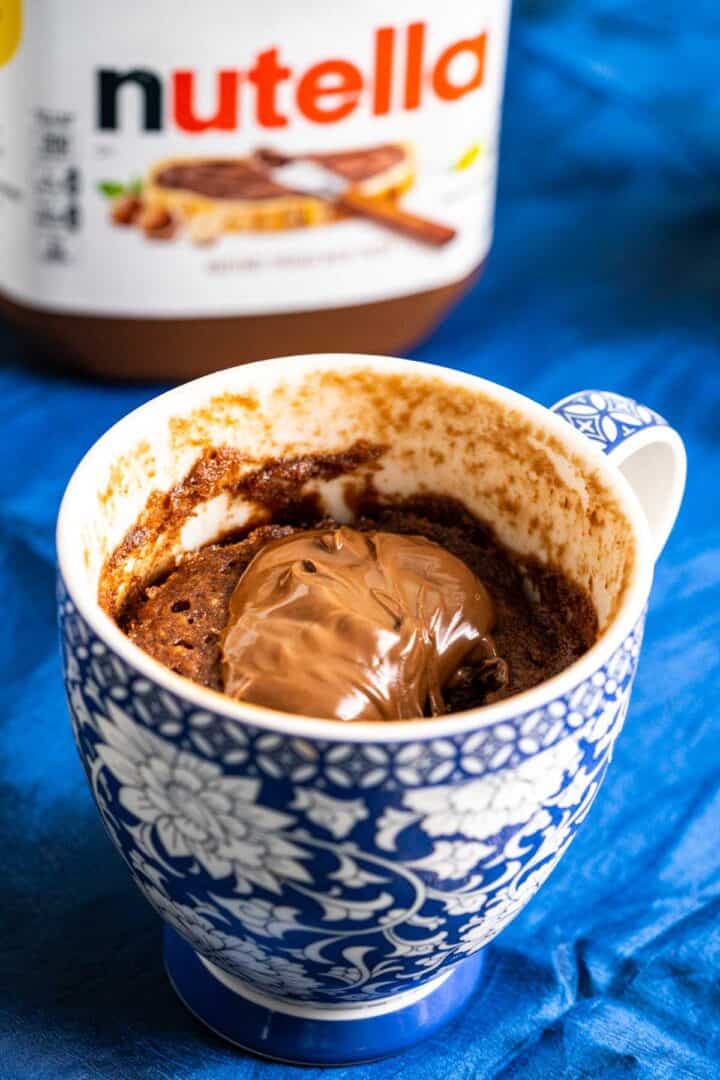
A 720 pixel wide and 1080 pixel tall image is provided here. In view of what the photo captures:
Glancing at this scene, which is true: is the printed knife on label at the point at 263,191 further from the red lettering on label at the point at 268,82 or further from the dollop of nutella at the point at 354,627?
the dollop of nutella at the point at 354,627

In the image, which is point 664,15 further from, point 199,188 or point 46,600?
point 46,600

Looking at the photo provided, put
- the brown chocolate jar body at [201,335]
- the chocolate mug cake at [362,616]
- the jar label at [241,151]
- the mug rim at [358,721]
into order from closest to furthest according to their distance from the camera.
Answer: the mug rim at [358,721] < the chocolate mug cake at [362,616] < the jar label at [241,151] < the brown chocolate jar body at [201,335]

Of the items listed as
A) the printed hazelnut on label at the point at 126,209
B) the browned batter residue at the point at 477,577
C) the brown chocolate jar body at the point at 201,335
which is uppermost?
the printed hazelnut on label at the point at 126,209

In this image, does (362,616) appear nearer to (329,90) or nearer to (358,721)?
(358,721)

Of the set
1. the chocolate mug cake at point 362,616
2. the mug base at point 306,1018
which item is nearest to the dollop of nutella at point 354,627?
the chocolate mug cake at point 362,616

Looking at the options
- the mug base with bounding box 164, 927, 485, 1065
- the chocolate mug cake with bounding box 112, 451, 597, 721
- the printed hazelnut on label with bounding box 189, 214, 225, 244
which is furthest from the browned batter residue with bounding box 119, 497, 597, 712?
the printed hazelnut on label with bounding box 189, 214, 225, 244

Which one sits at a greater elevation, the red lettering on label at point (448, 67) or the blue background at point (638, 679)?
the red lettering on label at point (448, 67)

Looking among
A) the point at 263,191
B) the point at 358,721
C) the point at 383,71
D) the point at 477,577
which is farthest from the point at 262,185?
the point at 358,721

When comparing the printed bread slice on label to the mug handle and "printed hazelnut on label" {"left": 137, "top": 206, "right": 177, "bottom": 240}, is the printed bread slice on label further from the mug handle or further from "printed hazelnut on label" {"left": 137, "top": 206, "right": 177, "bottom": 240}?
the mug handle
